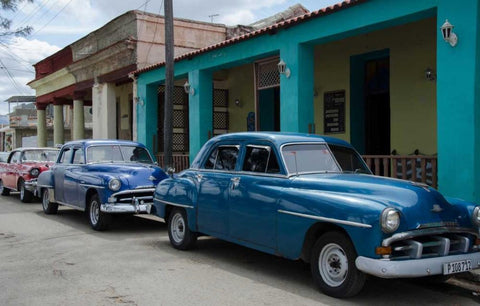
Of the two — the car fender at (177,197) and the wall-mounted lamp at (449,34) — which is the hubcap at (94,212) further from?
the wall-mounted lamp at (449,34)

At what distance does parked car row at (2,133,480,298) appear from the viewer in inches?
185

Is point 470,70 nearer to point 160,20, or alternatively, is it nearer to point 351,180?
point 351,180

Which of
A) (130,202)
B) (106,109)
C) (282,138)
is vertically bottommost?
(130,202)

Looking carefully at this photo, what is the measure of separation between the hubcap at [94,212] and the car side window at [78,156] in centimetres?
112

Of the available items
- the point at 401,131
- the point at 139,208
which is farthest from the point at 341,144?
the point at 401,131

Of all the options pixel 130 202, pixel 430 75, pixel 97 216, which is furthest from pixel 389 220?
pixel 430 75

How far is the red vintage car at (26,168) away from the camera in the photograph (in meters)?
13.8

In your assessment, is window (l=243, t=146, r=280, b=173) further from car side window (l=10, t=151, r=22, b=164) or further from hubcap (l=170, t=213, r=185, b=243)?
car side window (l=10, t=151, r=22, b=164)

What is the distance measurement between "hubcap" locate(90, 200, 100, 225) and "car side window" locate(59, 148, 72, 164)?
5.50 feet

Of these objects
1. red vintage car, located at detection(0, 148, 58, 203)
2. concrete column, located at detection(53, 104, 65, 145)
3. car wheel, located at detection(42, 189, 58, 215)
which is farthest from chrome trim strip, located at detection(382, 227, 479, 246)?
concrete column, located at detection(53, 104, 65, 145)

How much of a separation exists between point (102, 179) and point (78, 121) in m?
13.9

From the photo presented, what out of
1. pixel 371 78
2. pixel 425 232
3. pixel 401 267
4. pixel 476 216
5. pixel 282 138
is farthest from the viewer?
pixel 371 78

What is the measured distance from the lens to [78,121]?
72.1 ft

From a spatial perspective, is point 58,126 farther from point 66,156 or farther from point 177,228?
point 177,228
